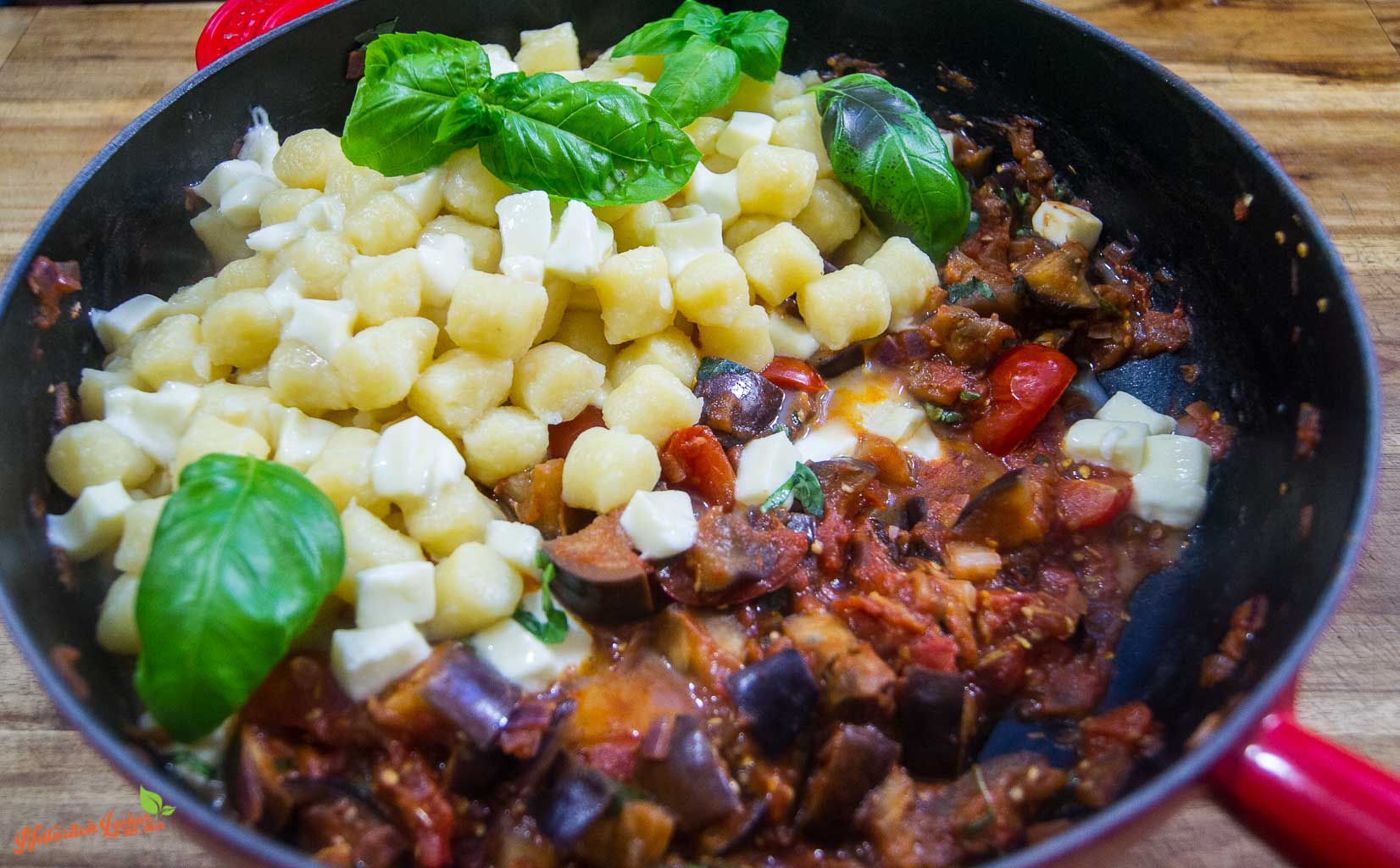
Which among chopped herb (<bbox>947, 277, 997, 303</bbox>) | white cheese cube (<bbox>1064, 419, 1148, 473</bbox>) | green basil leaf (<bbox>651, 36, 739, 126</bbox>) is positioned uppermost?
green basil leaf (<bbox>651, 36, 739, 126</bbox>)

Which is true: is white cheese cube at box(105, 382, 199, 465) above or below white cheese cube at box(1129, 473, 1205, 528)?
below

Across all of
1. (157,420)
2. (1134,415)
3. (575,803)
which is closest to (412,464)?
(157,420)

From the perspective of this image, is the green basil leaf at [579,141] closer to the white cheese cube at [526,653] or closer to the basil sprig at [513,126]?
the basil sprig at [513,126]

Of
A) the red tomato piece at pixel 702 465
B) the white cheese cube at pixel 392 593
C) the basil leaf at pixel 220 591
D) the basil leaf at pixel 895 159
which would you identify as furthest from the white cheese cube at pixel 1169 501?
the basil leaf at pixel 220 591

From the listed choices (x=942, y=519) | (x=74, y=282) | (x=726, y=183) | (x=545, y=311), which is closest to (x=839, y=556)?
(x=942, y=519)

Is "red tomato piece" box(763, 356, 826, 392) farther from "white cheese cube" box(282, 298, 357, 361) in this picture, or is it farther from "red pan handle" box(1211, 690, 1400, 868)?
"red pan handle" box(1211, 690, 1400, 868)

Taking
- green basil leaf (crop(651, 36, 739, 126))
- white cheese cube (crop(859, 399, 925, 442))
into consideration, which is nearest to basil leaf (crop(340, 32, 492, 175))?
green basil leaf (crop(651, 36, 739, 126))
